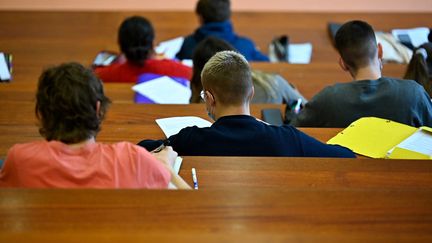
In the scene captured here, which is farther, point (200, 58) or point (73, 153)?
point (200, 58)

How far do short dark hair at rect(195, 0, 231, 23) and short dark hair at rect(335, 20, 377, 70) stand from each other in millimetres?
1386

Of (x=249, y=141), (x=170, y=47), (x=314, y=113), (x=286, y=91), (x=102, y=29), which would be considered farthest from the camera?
(x=102, y=29)

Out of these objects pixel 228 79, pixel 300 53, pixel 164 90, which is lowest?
pixel 300 53

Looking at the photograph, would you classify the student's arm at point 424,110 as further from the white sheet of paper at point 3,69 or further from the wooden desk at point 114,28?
the white sheet of paper at point 3,69

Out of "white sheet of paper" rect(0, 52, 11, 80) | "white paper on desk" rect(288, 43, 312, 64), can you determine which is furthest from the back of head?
"white paper on desk" rect(288, 43, 312, 64)

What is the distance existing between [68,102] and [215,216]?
482 mm

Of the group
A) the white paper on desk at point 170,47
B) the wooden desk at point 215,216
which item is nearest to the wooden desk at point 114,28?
the white paper on desk at point 170,47

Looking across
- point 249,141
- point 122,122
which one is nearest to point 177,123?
point 122,122

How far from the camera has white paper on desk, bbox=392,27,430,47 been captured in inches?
158

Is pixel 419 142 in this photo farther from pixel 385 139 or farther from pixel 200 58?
pixel 200 58

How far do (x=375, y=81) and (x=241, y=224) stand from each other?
116 centimetres

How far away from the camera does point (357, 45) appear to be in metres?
2.39

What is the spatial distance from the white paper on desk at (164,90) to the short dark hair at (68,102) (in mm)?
1266

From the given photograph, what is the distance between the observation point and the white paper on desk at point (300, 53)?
4113 millimetres
